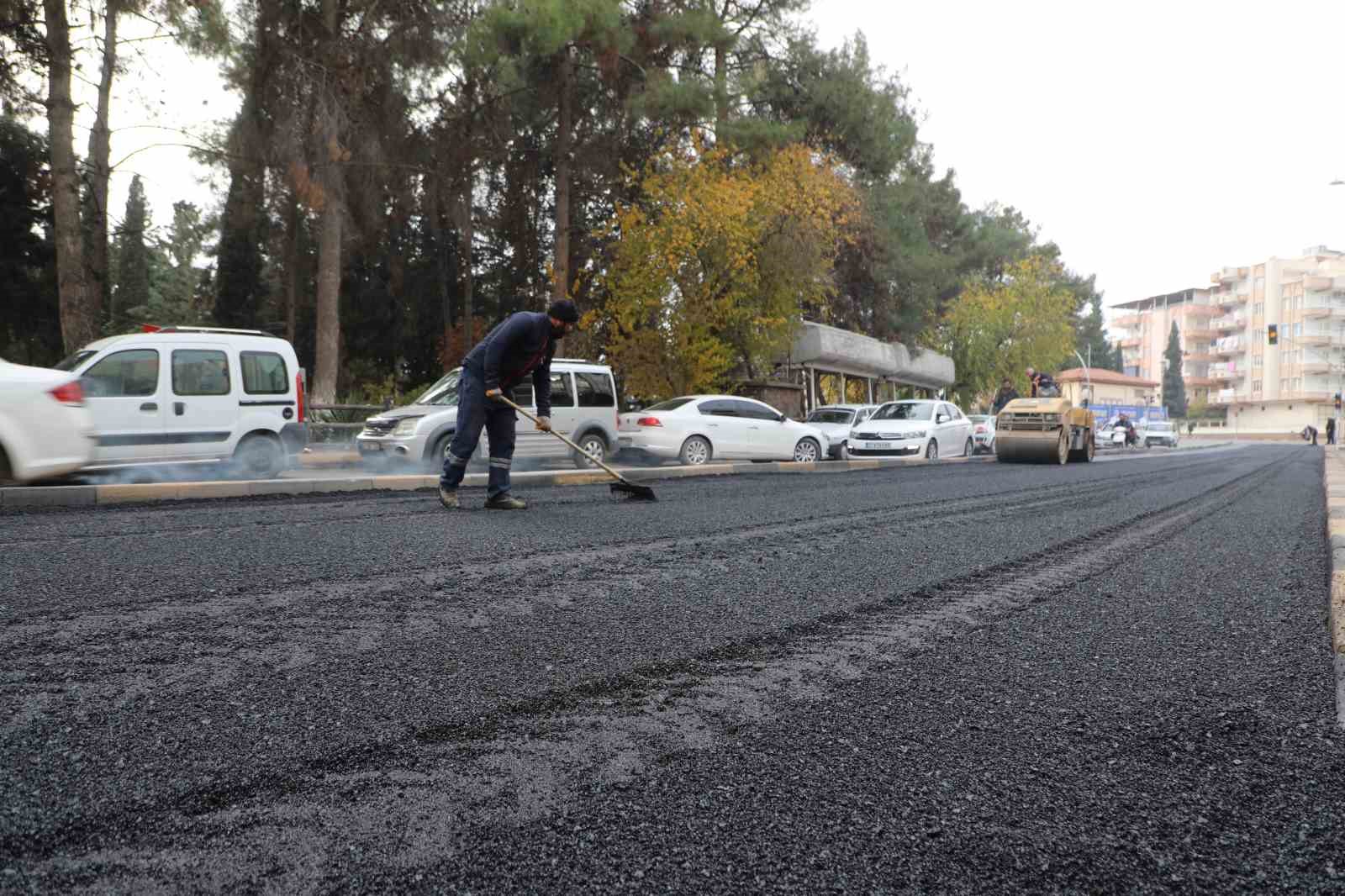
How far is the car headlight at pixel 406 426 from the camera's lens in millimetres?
12281

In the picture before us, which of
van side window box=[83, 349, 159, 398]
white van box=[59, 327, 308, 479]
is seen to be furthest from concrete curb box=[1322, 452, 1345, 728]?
van side window box=[83, 349, 159, 398]

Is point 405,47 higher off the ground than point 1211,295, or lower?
lower

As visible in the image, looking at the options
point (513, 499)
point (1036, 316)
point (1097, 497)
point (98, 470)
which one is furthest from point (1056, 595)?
point (1036, 316)

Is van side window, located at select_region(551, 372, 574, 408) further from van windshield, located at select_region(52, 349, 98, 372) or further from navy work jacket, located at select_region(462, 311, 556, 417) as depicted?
van windshield, located at select_region(52, 349, 98, 372)

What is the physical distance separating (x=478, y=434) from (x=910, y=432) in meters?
13.3

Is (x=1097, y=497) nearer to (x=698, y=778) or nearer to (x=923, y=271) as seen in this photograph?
(x=698, y=778)

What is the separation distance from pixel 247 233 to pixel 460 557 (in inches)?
980

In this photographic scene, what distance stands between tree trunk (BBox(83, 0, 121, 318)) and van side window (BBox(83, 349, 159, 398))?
6601 millimetres

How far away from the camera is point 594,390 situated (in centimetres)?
1458

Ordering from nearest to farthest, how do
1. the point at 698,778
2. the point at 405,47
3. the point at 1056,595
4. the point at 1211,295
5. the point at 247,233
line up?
the point at 698,778, the point at 1056,595, the point at 405,47, the point at 247,233, the point at 1211,295

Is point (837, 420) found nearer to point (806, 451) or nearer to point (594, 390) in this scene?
point (806, 451)

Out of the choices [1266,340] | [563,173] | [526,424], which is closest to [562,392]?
[526,424]

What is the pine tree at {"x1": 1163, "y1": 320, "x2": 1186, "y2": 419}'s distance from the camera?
9525 centimetres

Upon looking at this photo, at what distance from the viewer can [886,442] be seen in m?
19.5
